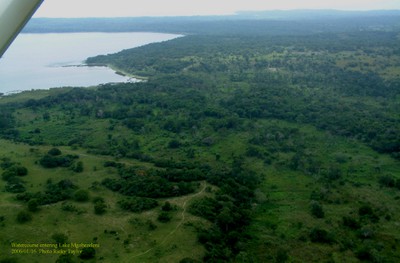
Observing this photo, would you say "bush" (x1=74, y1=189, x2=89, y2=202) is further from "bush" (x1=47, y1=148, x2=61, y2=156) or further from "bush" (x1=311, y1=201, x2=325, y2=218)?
"bush" (x1=311, y1=201, x2=325, y2=218)

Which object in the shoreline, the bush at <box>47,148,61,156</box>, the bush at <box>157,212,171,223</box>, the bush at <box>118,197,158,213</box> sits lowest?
the bush at <box>157,212,171,223</box>

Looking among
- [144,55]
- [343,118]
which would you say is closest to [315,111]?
[343,118]

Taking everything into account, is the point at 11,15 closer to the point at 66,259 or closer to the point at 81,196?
the point at 66,259

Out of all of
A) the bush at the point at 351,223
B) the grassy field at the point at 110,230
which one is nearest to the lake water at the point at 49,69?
the grassy field at the point at 110,230

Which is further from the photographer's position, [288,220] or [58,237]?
[288,220]

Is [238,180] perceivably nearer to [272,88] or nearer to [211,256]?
[211,256]

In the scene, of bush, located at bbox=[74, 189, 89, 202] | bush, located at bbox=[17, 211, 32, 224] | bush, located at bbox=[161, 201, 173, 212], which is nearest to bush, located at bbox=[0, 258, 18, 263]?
bush, located at bbox=[17, 211, 32, 224]

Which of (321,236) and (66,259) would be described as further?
(321,236)

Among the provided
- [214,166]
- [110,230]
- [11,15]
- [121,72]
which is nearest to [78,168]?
[110,230]
